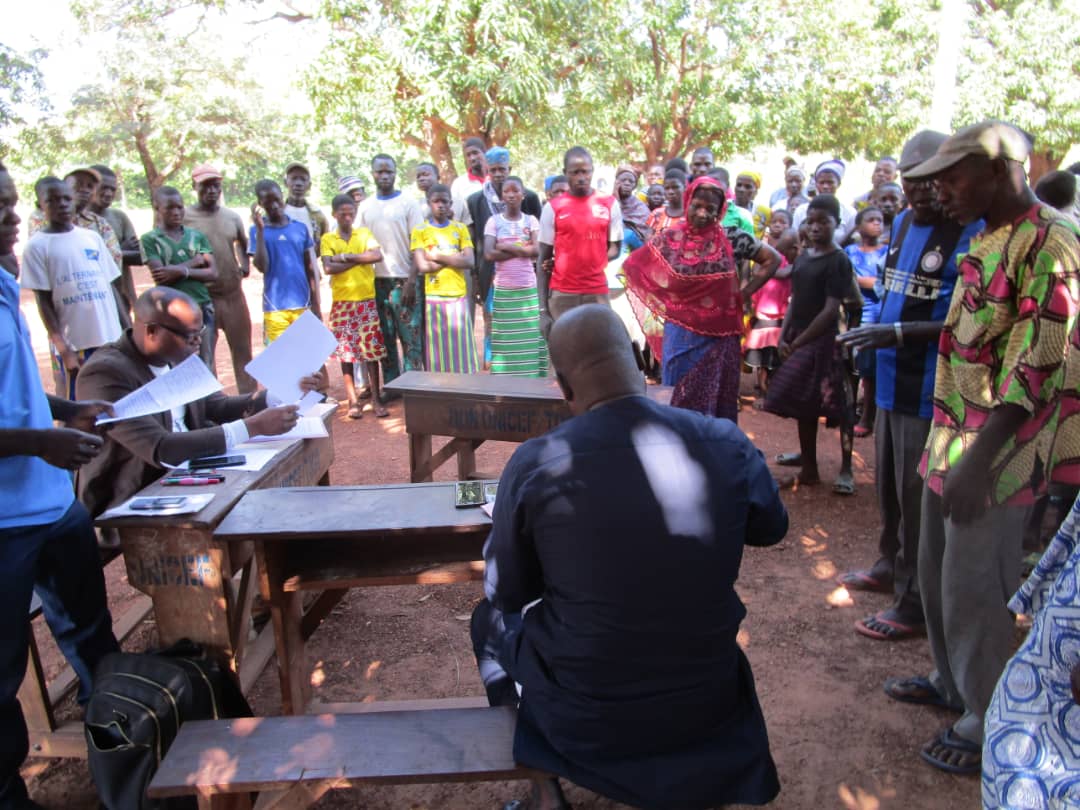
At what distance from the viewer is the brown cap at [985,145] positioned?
7.39 feet

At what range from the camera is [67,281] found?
526 cm

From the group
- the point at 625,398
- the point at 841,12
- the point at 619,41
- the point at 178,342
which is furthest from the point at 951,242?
the point at 841,12

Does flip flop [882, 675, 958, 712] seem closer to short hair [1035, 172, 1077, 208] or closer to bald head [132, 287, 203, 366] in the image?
short hair [1035, 172, 1077, 208]

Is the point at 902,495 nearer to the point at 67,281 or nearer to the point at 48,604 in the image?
the point at 48,604

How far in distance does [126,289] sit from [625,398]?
21.0ft

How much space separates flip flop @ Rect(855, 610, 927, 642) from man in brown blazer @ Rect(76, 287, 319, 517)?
2634 millimetres

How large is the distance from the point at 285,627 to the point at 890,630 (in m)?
2.54

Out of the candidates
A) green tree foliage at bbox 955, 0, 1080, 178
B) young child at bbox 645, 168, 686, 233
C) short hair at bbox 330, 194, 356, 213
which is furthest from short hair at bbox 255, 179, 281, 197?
green tree foliage at bbox 955, 0, 1080, 178

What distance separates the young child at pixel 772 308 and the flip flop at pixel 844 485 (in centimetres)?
155

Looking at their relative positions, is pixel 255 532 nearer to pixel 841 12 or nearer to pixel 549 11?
pixel 549 11

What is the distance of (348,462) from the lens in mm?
6031

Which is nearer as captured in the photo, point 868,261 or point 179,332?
point 179,332

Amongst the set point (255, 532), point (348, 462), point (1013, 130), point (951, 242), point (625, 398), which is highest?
point (1013, 130)

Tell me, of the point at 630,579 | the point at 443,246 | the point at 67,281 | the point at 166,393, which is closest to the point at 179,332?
the point at 166,393
